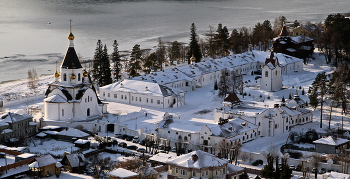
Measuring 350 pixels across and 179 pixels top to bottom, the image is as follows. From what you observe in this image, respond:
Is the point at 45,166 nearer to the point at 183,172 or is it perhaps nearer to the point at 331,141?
the point at 183,172

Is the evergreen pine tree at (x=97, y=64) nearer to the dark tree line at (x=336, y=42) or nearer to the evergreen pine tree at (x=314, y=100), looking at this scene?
the evergreen pine tree at (x=314, y=100)

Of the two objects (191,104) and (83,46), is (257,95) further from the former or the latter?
(83,46)

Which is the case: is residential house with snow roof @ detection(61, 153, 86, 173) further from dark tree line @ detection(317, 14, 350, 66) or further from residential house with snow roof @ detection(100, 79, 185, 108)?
dark tree line @ detection(317, 14, 350, 66)

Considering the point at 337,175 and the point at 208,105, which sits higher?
the point at 208,105

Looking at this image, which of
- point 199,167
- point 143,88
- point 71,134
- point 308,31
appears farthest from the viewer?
point 308,31

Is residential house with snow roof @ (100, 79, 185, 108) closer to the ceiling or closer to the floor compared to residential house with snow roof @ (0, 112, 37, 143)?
closer to the ceiling

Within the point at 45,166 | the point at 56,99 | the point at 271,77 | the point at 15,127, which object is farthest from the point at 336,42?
the point at 45,166

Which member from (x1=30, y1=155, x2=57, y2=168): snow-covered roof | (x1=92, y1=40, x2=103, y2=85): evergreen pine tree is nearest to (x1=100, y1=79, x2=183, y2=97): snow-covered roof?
(x1=92, y1=40, x2=103, y2=85): evergreen pine tree
